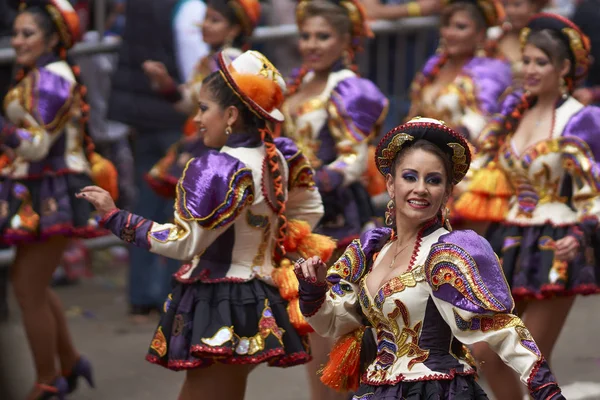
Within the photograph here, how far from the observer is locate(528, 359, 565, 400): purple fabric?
435 centimetres

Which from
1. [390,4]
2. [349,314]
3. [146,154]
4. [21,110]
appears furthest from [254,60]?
[390,4]

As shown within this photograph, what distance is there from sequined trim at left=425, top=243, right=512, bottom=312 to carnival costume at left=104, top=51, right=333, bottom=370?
3.52 feet

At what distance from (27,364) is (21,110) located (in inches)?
72.7

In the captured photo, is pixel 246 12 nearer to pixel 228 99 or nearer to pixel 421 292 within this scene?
pixel 228 99

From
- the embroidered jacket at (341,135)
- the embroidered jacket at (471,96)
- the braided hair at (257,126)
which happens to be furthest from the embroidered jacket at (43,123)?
the embroidered jacket at (471,96)

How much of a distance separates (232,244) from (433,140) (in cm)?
118

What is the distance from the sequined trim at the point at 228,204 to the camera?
534cm

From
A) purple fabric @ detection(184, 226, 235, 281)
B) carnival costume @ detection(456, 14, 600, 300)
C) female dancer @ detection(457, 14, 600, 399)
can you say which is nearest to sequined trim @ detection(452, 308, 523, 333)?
purple fabric @ detection(184, 226, 235, 281)

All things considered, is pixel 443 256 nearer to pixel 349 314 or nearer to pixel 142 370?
pixel 349 314

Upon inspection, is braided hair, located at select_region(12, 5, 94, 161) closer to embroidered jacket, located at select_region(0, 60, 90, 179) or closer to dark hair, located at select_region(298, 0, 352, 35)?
embroidered jacket, located at select_region(0, 60, 90, 179)

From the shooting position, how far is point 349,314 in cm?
492

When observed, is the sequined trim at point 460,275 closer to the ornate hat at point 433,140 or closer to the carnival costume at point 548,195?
the ornate hat at point 433,140

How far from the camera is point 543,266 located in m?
6.31

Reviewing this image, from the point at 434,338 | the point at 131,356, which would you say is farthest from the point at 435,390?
the point at 131,356
